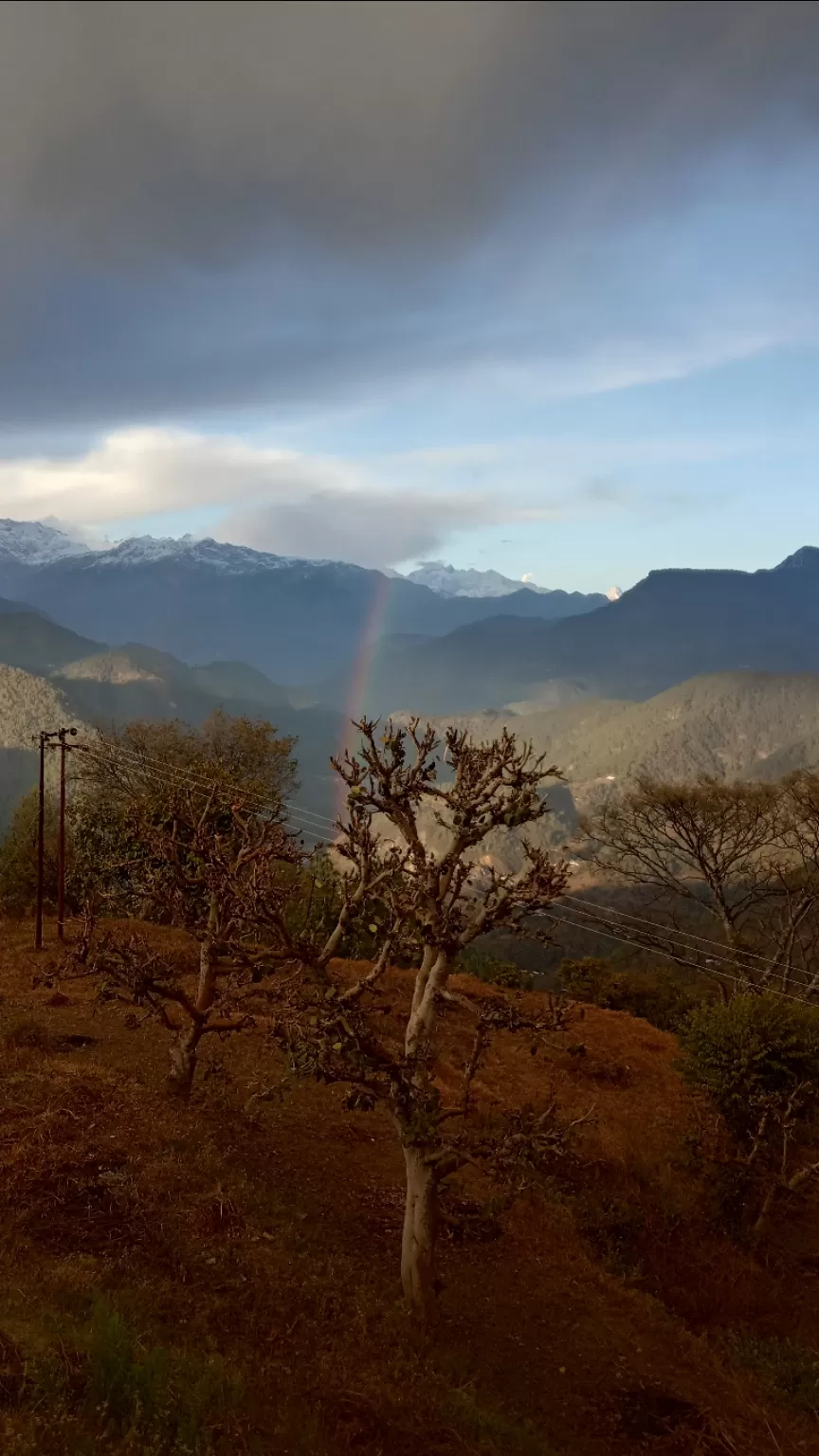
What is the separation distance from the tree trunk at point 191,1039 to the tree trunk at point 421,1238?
6.35 metres

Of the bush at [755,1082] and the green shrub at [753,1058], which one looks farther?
the green shrub at [753,1058]

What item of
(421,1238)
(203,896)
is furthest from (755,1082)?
(203,896)

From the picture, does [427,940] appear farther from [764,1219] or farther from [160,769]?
[160,769]

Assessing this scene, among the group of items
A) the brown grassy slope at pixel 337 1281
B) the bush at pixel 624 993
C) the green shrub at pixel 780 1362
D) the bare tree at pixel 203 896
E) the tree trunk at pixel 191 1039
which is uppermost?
the bare tree at pixel 203 896

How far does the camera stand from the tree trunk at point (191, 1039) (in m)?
18.4

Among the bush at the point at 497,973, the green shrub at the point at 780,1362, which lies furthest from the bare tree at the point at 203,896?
the bush at the point at 497,973

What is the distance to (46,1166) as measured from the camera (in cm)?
1541

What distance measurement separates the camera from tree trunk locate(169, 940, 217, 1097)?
1839 cm

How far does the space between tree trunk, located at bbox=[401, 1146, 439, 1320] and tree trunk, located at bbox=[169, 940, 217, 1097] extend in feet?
20.8

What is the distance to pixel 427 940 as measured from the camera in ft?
41.7

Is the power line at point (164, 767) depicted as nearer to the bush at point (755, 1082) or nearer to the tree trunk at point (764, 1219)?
the bush at point (755, 1082)

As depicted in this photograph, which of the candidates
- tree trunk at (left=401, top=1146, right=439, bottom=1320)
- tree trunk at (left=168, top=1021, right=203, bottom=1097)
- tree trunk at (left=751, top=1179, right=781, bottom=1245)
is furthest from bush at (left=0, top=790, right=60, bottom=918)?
tree trunk at (left=401, top=1146, right=439, bottom=1320)

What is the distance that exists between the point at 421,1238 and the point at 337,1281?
1883 millimetres

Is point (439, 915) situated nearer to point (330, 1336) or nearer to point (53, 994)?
point (330, 1336)
